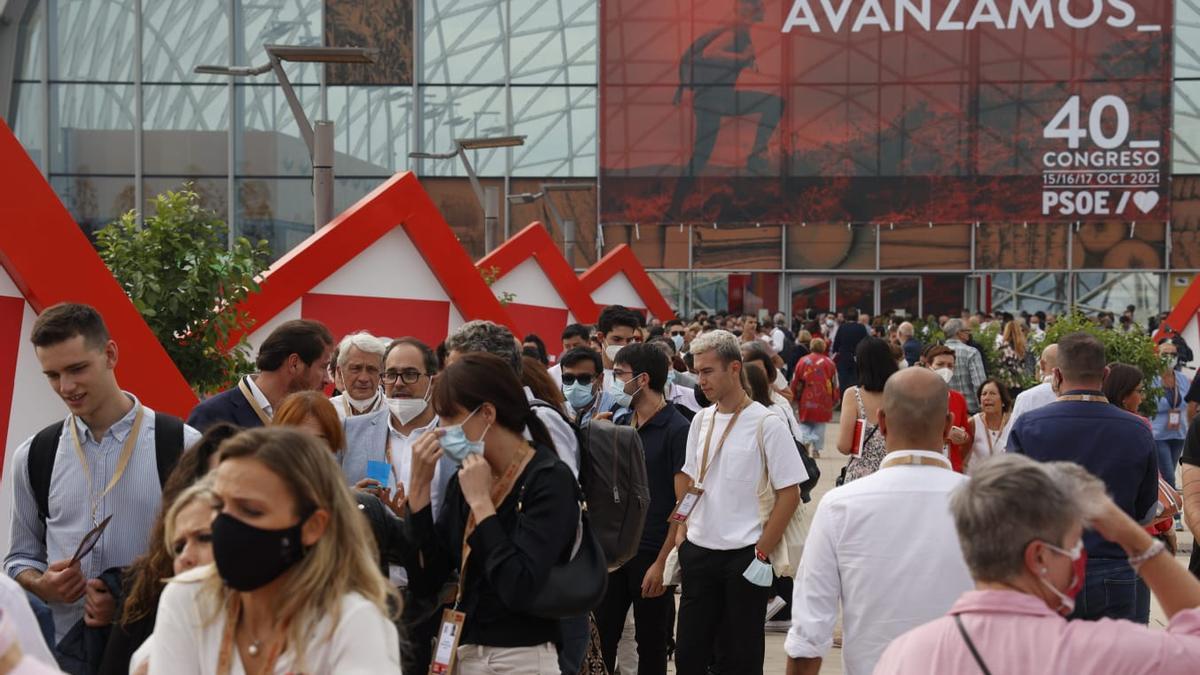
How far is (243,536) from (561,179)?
1432 inches

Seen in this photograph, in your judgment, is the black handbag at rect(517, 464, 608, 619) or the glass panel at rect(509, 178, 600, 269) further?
the glass panel at rect(509, 178, 600, 269)

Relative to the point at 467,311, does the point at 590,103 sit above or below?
above

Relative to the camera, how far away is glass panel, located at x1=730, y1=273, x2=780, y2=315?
39.4 meters

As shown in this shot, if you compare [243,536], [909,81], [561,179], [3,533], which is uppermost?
[909,81]

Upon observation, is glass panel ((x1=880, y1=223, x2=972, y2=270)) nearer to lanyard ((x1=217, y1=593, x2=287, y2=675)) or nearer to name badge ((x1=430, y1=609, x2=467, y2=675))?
name badge ((x1=430, y1=609, x2=467, y2=675))

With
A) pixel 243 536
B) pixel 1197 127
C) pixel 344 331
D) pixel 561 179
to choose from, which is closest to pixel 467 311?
pixel 344 331

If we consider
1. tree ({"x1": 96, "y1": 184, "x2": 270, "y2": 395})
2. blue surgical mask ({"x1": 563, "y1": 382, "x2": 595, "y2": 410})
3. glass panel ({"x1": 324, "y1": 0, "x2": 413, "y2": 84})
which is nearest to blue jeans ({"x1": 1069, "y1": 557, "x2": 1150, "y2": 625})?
blue surgical mask ({"x1": 563, "y1": 382, "x2": 595, "y2": 410})

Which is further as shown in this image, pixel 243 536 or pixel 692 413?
pixel 692 413

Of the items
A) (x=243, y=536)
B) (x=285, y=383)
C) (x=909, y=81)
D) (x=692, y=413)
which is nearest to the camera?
(x=243, y=536)

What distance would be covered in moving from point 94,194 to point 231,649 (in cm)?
3821

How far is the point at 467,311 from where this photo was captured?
13.2 metres

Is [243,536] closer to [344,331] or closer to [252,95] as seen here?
[344,331]

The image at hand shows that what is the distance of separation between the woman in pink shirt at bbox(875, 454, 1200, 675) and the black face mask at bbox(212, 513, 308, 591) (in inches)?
48.7

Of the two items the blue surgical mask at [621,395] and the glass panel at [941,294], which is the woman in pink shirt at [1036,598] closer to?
the blue surgical mask at [621,395]
